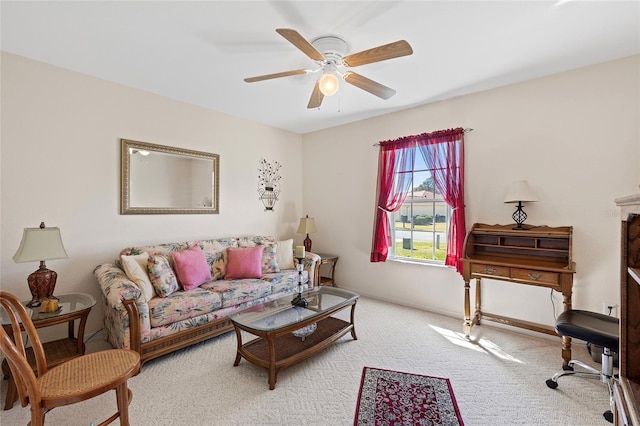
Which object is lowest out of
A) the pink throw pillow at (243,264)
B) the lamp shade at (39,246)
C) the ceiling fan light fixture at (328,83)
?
the pink throw pillow at (243,264)

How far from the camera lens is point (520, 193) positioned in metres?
2.84

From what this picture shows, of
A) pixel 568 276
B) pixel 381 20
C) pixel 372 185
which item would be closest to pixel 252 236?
pixel 372 185

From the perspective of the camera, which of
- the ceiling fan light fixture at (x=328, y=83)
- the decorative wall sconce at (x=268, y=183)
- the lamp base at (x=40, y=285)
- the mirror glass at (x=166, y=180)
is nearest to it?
the ceiling fan light fixture at (x=328, y=83)

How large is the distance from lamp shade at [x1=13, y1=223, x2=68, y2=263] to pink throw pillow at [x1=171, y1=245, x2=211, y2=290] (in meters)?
0.94

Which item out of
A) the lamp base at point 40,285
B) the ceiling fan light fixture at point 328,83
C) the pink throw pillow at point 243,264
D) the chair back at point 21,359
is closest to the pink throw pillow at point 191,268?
the pink throw pillow at point 243,264

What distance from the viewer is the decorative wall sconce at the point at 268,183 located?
4543mm

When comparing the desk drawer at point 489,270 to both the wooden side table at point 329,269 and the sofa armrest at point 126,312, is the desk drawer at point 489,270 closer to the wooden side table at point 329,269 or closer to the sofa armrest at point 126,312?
the wooden side table at point 329,269

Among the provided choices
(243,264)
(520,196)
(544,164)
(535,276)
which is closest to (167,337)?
(243,264)

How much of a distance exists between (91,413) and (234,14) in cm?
281

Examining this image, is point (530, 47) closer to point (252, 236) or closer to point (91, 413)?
point (252, 236)

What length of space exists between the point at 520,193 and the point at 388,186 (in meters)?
1.54

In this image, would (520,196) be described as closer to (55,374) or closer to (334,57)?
(334,57)

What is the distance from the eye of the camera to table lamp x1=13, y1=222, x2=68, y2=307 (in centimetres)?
221

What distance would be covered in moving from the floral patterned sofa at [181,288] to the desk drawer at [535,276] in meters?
2.28
